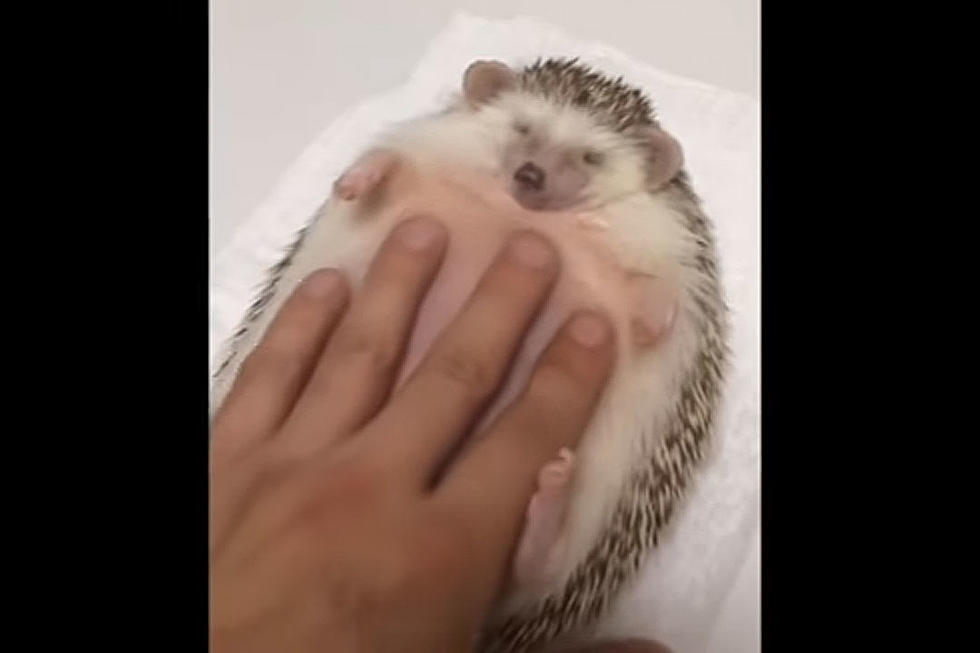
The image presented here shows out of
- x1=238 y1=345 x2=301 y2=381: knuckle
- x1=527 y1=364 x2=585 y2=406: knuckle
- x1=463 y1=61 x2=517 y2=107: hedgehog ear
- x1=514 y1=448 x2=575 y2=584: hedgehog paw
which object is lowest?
x1=514 y1=448 x2=575 y2=584: hedgehog paw

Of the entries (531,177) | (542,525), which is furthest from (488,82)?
(542,525)

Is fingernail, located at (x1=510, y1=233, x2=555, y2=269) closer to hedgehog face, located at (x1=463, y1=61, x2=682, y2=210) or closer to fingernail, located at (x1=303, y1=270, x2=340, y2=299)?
hedgehog face, located at (x1=463, y1=61, x2=682, y2=210)

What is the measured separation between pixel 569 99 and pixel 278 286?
1.18ft

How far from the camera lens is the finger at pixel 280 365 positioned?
1310 millimetres

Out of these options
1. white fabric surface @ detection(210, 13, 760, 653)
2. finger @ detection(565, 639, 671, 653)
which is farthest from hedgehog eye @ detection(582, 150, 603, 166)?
finger @ detection(565, 639, 671, 653)

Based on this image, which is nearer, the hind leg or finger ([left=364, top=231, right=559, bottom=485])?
finger ([left=364, top=231, right=559, bottom=485])

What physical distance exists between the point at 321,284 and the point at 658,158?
0.37m

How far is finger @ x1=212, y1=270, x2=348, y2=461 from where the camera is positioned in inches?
51.6

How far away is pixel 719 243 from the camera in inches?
55.0

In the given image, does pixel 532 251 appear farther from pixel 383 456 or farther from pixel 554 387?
pixel 383 456

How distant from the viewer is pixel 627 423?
4.25ft

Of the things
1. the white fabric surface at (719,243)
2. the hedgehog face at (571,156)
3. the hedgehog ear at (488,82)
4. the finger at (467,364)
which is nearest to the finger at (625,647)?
the white fabric surface at (719,243)

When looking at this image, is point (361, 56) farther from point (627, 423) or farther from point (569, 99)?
point (627, 423)

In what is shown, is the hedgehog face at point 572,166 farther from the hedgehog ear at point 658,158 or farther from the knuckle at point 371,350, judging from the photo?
the knuckle at point 371,350
